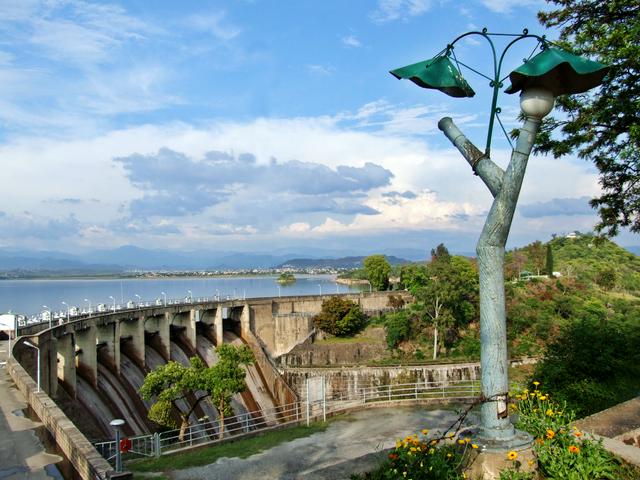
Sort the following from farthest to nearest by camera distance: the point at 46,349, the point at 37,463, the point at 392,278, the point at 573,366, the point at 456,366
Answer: the point at 392,278, the point at 456,366, the point at 46,349, the point at 573,366, the point at 37,463

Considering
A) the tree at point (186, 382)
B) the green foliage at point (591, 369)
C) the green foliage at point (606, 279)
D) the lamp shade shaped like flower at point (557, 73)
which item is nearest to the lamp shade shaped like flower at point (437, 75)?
the lamp shade shaped like flower at point (557, 73)

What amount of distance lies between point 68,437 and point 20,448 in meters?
1.87

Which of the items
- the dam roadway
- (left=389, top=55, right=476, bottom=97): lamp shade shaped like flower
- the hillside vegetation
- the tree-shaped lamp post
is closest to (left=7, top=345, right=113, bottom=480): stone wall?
the dam roadway

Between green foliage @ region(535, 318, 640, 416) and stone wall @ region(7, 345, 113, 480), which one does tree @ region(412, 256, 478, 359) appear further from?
stone wall @ region(7, 345, 113, 480)

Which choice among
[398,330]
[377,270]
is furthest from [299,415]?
[377,270]

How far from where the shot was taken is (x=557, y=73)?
6145 mm

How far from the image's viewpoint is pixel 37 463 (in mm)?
10906

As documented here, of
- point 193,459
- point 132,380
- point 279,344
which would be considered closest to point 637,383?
point 193,459

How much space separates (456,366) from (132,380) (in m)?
20.0

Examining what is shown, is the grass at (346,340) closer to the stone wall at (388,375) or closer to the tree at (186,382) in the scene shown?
the stone wall at (388,375)

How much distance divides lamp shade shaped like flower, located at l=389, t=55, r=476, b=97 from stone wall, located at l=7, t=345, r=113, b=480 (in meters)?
7.87

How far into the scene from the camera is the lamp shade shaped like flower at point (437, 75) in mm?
6789

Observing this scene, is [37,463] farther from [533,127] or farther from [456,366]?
[456,366]

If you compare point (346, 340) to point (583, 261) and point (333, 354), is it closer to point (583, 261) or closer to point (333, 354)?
point (333, 354)
